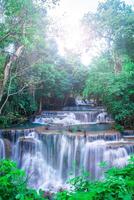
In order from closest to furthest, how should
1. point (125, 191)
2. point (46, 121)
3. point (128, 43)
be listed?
point (125, 191)
point (128, 43)
point (46, 121)

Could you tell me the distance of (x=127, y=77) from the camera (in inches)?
524

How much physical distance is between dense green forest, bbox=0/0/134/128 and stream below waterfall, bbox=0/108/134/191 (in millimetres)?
2395

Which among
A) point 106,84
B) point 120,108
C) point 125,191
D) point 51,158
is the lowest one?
point 51,158

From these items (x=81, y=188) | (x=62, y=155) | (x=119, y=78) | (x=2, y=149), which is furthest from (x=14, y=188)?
(x=119, y=78)

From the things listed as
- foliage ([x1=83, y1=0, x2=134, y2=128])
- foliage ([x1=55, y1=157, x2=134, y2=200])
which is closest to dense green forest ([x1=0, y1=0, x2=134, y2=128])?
foliage ([x1=83, y1=0, x2=134, y2=128])

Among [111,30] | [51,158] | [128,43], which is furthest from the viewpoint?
[111,30]

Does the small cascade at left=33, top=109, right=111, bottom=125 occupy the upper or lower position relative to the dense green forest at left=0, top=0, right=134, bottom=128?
lower

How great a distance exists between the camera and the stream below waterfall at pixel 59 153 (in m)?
9.95

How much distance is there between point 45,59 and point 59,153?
23.3ft

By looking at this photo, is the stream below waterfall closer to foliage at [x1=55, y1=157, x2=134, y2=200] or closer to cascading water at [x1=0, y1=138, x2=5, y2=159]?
cascading water at [x1=0, y1=138, x2=5, y2=159]

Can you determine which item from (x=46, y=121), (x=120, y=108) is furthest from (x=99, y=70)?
(x=46, y=121)

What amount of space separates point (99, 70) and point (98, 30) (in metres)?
3.03

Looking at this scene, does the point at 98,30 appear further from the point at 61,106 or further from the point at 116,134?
the point at 61,106

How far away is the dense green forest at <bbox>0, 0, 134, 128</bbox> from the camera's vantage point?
24.0ft
